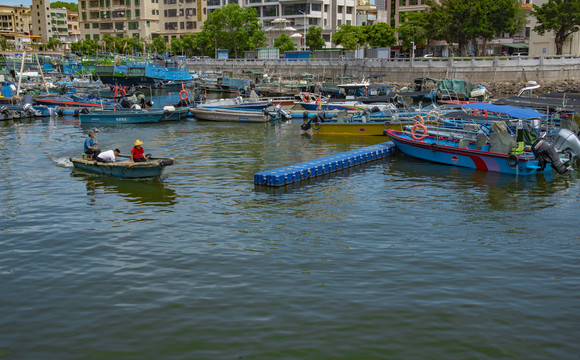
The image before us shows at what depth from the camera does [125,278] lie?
15.2 metres

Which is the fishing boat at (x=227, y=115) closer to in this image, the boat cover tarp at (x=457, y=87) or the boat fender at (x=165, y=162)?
the boat fender at (x=165, y=162)

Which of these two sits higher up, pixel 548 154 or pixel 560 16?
pixel 560 16

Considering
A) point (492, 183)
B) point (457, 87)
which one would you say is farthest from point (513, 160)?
point (457, 87)

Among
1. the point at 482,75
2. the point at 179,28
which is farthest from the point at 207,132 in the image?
the point at 179,28

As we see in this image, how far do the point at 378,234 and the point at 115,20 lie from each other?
138 m

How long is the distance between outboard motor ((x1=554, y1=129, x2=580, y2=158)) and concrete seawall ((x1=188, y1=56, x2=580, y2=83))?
1675 inches

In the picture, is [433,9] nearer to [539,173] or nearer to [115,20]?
[539,173]

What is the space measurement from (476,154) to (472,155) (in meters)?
0.24

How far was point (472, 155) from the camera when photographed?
91.7ft

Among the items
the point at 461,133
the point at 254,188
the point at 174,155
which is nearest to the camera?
the point at 254,188

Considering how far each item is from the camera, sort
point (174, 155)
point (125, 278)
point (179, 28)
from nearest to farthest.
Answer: point (125, 278)
point (174, 155)
point (179, 28)

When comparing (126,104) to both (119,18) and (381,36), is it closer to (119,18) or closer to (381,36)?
(381,36)

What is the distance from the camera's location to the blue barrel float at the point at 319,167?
25016mm

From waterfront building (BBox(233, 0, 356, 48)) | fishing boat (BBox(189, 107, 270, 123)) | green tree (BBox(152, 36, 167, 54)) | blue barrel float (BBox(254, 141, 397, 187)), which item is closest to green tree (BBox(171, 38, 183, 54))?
green tree (BBox(152, 36, 167, 54))
